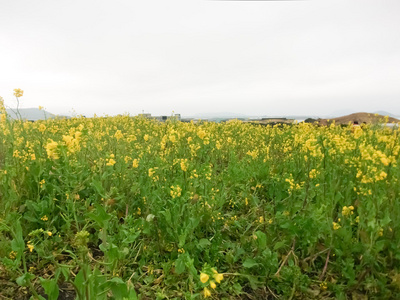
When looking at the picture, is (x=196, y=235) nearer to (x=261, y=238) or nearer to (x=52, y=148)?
(x=261, y=238)

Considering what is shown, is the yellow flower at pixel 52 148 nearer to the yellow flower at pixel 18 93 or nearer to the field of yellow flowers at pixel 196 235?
the field of yellow flowers at pixel 196 235

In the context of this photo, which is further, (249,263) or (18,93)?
(18,93)

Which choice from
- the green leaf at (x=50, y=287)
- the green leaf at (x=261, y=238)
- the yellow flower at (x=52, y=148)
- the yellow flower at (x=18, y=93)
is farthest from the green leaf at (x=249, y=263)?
the yellow flower at (x=18, y=93)

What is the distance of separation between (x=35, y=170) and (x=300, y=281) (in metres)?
2.51

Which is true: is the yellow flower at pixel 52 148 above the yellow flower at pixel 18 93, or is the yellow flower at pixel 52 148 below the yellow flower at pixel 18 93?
below

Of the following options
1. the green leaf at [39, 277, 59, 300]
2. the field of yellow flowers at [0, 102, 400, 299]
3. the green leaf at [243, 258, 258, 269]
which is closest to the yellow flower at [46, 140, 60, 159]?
the field of yellow flowers at [0, 102, 400, 299]

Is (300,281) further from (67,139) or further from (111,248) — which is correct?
(67,139)

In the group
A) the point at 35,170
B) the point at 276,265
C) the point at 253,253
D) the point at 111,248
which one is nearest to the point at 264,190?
the point at 253,253

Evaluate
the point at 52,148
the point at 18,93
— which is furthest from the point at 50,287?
the point at 18,93

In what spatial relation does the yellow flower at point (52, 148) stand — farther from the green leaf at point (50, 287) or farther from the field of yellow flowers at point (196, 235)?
the green leaf at point (50, 287)

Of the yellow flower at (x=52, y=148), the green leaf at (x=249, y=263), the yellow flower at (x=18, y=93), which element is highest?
the yellow flower at (x=18, y=93)

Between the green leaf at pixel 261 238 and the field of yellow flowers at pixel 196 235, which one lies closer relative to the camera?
the field of yellow flowers at pixel 196 235

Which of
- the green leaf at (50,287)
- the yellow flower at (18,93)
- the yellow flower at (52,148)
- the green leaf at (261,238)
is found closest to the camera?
the green leaf at (50,287)

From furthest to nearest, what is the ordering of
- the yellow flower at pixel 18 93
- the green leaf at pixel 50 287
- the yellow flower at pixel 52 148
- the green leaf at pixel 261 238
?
the yellow flower at pixel 18 93 → the green leaf at pixel 261 238 → the yellow flower at pixel 52 148 → the green leaf at pixel 50 287
